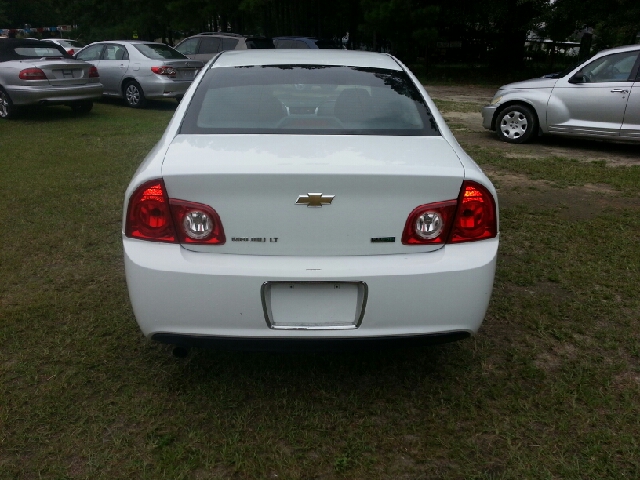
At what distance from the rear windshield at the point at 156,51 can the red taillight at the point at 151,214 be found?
464 inches

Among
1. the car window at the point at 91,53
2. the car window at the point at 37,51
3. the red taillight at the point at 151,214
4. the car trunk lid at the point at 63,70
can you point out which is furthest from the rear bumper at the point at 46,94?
the red taillight at the point at 151,214

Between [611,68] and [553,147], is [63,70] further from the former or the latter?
[611,68]

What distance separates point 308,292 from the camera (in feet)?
8.32

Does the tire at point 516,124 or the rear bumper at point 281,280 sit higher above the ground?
the rear bumper at point 281,280

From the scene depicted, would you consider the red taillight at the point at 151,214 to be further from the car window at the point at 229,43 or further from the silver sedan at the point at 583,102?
the car window at the point at 229,43

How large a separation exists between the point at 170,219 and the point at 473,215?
1320 millimetres

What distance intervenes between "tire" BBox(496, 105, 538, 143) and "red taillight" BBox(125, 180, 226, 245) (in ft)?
26.8

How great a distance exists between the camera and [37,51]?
1203 centimetres

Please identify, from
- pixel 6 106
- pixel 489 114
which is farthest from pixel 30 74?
pixel 489 114

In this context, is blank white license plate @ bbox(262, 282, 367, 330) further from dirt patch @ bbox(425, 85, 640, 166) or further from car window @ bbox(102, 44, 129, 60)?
car window @ bbox(102, 44, 129, 60)

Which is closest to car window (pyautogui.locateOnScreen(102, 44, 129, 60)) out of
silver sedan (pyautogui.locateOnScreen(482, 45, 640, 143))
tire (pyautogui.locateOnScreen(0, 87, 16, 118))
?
tire (pyautogui.locateOnScreen(0, 87, 16, 118))

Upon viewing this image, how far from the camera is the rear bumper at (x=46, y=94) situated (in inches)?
439

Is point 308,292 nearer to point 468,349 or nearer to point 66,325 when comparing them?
point 468,349

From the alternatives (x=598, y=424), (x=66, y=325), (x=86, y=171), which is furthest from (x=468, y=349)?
(x=86, y=171)
